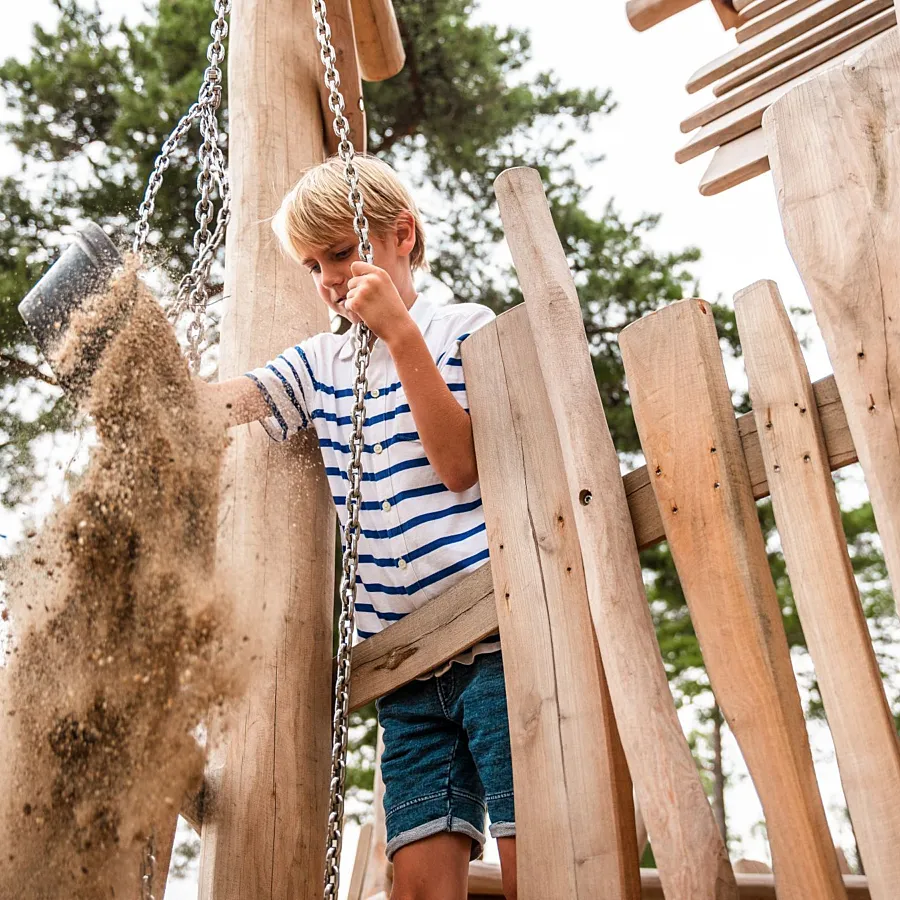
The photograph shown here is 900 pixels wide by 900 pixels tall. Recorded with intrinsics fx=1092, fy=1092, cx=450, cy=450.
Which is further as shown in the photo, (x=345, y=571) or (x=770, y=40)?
(x=770, y=40)

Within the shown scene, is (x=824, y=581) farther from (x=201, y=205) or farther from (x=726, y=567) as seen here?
(x=201, y=205)

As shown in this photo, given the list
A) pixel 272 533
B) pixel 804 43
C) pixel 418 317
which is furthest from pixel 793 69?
pixel 272 533

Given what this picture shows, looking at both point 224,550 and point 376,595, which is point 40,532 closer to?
point 224,550

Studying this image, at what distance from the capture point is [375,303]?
2.13 meters

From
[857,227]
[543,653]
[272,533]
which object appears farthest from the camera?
[272,533]

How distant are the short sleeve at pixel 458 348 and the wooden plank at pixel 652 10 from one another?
5.03ft

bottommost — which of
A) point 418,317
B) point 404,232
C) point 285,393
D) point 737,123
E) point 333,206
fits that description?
point 285,393

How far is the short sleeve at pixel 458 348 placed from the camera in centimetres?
240

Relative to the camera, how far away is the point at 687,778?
66.9 inches

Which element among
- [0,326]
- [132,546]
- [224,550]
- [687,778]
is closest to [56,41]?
[0,326]

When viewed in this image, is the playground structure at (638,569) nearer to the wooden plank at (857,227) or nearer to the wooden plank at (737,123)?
the wooden plank at (857,227)

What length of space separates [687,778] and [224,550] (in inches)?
44.6

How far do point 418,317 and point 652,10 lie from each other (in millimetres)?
1624

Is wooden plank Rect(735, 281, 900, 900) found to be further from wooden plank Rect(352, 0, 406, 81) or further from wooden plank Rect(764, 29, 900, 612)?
wooden plank Rect(352, 0, 406, 81)
